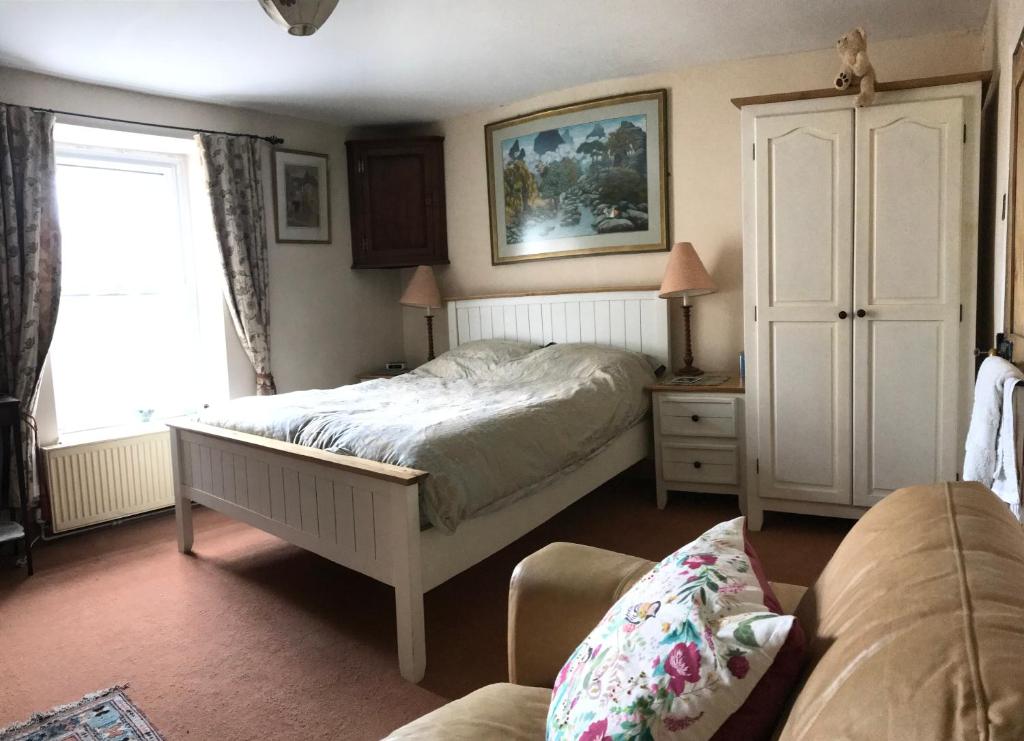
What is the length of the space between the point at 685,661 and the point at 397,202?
4.46m

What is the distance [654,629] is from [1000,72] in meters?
2.86

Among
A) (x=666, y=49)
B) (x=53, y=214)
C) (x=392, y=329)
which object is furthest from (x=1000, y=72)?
(x=53, y=214)

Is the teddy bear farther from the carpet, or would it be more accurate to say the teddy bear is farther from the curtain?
the curtain

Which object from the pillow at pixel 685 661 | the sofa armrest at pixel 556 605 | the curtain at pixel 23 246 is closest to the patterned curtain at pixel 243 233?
the curtain at pixel 23 246

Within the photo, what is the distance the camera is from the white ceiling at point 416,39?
115 inches

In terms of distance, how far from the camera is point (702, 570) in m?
0.98

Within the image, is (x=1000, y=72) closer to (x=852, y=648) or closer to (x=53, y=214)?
(x=852, y=648)

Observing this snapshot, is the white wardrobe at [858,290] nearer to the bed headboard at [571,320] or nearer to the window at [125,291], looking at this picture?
the bed headboard at [571,320]

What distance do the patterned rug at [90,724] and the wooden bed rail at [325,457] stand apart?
0.90 metres

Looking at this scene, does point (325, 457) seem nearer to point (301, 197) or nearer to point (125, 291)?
point (125, 291)

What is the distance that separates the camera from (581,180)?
4230 mm

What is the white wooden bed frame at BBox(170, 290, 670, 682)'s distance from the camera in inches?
83.8

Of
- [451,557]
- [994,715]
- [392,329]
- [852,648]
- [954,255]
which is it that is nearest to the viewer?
[994,715]

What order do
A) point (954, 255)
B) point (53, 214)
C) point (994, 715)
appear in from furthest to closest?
point (53, 214), point (954, 255), point (994, 715)
